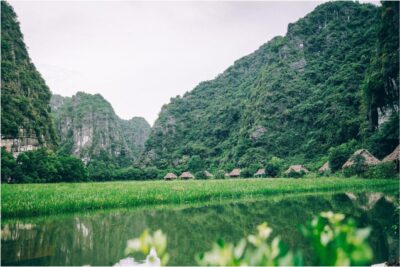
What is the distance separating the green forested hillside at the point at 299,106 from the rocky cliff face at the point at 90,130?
139 ft

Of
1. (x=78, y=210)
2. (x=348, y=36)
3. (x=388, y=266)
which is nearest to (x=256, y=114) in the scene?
(x=348, y=36)

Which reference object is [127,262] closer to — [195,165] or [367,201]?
[367,201]

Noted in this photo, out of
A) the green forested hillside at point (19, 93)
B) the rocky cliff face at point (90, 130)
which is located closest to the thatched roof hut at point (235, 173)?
the green forested hillside at point (19, 93)

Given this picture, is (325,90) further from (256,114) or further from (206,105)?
(206,105)

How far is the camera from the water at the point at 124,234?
6.36 m

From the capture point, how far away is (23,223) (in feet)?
34.6

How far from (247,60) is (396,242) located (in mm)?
127842

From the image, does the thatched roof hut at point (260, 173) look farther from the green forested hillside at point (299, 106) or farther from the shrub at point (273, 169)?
the green forested hillside at point (299, 106)

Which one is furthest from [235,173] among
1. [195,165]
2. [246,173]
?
[195,165]

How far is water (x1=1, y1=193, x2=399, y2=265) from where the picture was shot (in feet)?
20.9

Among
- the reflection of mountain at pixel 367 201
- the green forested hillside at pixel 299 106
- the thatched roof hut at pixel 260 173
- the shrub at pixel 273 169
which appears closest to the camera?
the reflection of mountain at pixel 367 201

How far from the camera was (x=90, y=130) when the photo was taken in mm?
142000

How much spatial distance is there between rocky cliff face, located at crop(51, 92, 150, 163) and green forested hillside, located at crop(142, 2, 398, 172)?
4227cm

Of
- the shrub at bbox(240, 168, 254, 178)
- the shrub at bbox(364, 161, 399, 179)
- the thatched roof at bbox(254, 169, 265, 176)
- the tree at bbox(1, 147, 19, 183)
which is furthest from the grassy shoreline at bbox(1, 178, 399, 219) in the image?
the shrub at bbox(240, 168, 254, 178)
